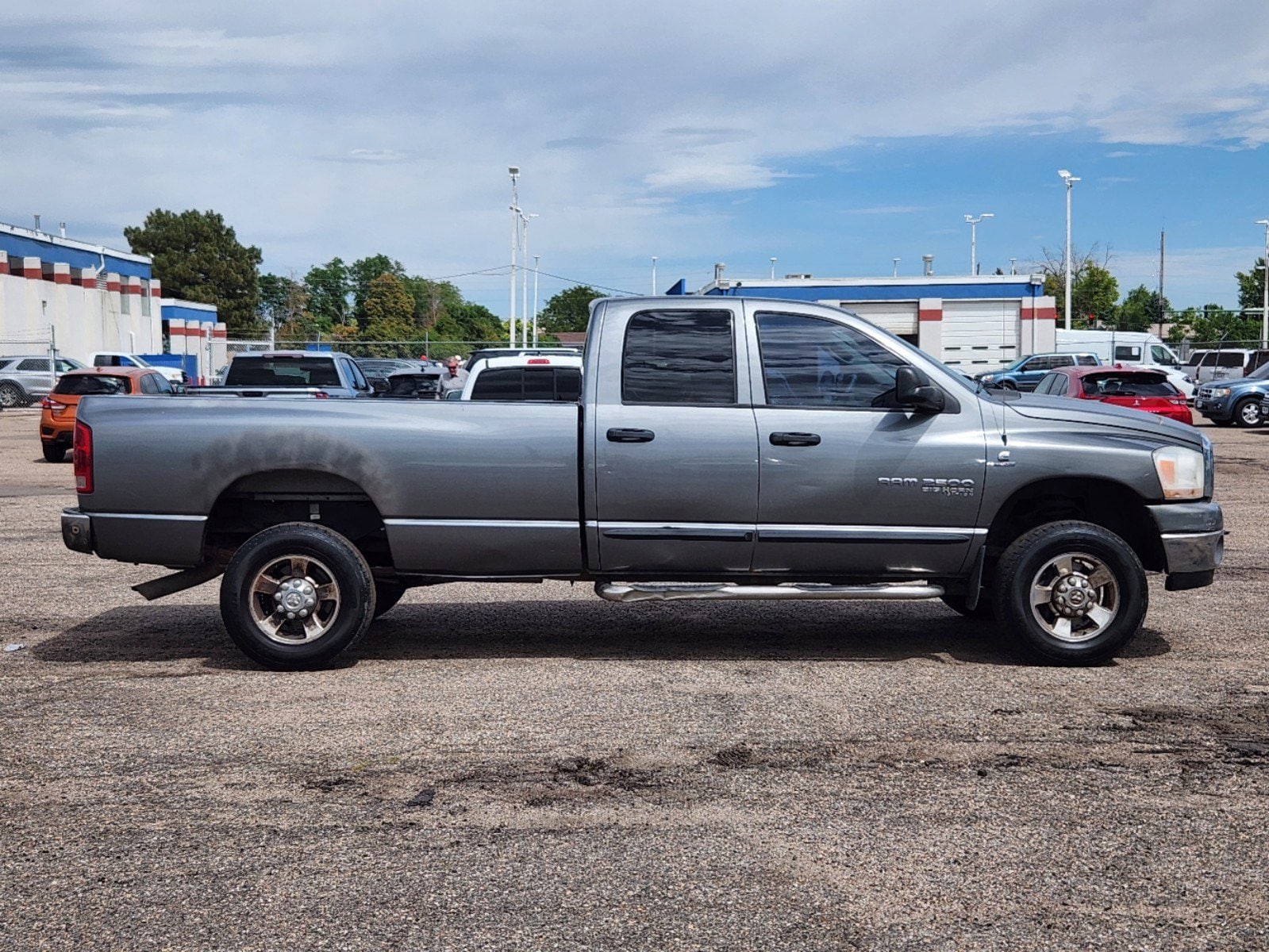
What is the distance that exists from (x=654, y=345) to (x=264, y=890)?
13.3 feet

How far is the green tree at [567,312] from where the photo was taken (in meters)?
162

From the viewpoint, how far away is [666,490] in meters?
7.32

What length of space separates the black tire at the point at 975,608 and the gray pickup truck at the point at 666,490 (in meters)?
0.79

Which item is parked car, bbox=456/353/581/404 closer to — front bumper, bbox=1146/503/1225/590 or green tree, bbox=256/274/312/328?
front bumper, bbox=1146/503/1225/590

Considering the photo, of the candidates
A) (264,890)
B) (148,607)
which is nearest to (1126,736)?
(264,890)

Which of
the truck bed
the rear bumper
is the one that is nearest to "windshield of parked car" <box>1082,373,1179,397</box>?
the truck bed

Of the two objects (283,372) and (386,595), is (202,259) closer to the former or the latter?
(283,372)

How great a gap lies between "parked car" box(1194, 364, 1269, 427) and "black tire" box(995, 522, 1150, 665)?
1066 inches

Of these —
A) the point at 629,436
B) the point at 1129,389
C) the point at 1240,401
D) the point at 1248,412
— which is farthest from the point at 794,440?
the point at 1248,412

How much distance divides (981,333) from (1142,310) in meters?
53.3

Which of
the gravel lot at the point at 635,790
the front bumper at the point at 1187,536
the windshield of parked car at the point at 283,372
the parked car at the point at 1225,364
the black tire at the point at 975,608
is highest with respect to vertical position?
the parked car at the point at 1225,364

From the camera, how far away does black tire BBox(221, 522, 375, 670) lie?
7312 millimetres

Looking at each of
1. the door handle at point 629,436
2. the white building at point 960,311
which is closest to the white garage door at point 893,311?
the white building at point 960,311

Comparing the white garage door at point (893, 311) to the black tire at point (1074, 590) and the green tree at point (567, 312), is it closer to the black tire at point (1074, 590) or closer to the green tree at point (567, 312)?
the black tire at point (1074, 590)
